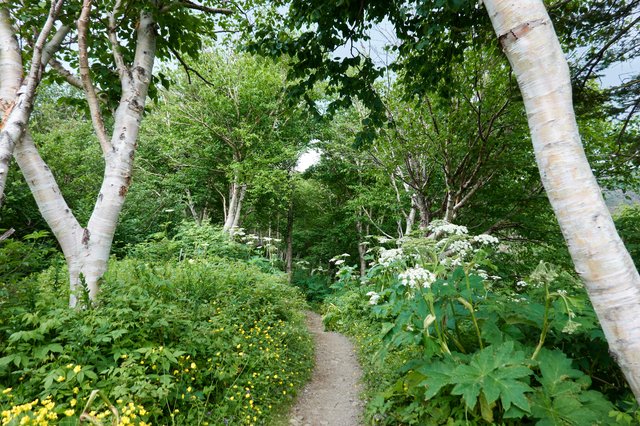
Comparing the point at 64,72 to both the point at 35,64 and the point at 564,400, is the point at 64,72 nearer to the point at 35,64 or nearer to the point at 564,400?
the point at 35,64

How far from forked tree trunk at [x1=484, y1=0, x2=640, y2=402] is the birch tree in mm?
3537

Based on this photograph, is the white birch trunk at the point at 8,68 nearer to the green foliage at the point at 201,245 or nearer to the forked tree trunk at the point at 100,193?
the forked tree trunk at the point at 100,193

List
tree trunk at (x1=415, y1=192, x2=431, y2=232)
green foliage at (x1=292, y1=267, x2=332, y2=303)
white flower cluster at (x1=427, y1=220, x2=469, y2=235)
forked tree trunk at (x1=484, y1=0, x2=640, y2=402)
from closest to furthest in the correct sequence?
forked tree trunk at (x1=484, y1=0, x2=640, y2=402) < white flower cluster at (x1=427, y1=220, x2=469, y2=235) < tree trunk at (x1=415, y1=192, x2=431, y2=232) < green foliage at (x1=292, y1=267, x2=332, y2=303)

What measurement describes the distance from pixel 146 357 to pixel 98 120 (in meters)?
2.46

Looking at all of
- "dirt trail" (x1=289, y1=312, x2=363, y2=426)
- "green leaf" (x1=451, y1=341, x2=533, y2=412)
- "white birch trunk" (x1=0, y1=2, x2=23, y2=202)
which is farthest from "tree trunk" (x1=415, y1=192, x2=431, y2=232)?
"white birch trunk" (x1=0, y1=2, x2=23, y2=202)

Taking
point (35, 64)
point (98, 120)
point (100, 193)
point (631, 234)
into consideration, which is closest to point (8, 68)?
point (35, 64)

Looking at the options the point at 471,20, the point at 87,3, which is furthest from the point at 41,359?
the point at 471,20

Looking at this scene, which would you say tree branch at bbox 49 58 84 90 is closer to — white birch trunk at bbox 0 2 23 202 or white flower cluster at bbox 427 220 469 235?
white birch trunk at bbox 0 2 23 202

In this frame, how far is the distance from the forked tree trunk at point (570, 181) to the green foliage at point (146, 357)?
3.17 m

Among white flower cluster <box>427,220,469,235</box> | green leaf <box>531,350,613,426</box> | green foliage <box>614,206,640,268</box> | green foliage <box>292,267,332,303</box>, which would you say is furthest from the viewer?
green foliage <box>292,267,332,303</box>

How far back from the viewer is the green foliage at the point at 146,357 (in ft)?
8.45

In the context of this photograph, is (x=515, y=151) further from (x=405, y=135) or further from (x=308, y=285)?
(x=308, y=285)

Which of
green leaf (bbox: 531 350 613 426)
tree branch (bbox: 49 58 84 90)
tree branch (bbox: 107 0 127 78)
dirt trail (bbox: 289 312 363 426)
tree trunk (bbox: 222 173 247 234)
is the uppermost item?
tree trunk (bbox: 222 173 247 234)

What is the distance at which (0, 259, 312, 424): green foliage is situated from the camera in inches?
101
